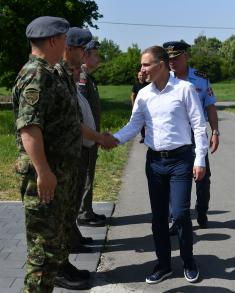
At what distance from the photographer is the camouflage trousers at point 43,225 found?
3266 millimetres

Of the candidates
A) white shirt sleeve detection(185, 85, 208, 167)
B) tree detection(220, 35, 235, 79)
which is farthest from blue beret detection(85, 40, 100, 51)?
tree detection(220, 35, 235, 79)

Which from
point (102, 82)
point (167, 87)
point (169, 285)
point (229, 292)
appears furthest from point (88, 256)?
point (102, 82)

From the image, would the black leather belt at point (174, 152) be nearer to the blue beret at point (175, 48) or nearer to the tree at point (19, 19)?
the blue beret at point (175, 48)

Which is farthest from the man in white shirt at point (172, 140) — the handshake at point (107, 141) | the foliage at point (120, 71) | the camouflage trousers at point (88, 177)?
the foliage at point (120, 71)

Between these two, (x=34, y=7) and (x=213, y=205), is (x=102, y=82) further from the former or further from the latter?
(x=213, y=205)

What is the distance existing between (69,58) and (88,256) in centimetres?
180

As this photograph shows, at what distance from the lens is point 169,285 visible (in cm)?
426

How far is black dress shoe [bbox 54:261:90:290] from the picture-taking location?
13.6ft

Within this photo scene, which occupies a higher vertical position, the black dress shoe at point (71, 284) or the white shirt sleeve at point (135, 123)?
the white shirt sleeve at point (135, 123)

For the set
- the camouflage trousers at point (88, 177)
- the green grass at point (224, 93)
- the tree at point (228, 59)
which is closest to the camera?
the camouflage trousers at point (88, 177)

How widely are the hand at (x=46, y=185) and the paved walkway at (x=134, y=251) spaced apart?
3.94 ft

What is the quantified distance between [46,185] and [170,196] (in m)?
1.47

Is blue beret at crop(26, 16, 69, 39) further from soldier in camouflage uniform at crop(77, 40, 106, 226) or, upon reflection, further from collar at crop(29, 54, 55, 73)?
soldier in camouflage uniform at crop(77, 40, 106, 226)

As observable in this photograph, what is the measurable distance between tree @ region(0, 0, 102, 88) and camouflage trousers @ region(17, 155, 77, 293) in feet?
83.1
